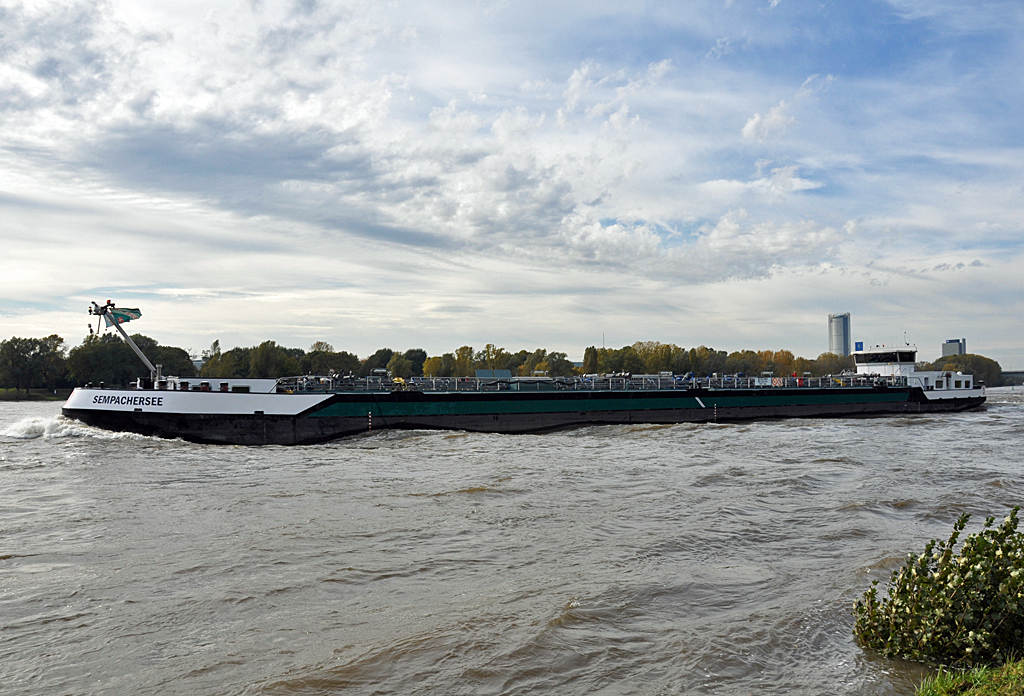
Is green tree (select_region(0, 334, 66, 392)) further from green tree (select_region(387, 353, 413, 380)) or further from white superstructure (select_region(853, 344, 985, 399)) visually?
white superstructure (select_region(853, 344, 985, 399))

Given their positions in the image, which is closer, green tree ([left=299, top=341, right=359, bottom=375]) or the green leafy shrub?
the green leafy shrub

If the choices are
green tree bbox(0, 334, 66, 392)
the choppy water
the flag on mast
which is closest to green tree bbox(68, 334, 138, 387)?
green tree bbox(0, 334, 66, 392)

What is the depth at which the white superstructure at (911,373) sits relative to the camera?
165 ft

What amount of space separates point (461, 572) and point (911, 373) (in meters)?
53.7

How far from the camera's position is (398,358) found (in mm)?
132875

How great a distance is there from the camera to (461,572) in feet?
32.3

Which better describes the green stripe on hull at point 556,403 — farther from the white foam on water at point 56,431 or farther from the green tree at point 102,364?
the green tree at point 102,364

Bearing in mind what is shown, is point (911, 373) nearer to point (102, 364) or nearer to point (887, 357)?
point (887, 357)

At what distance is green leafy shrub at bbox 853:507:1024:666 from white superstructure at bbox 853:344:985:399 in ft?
170

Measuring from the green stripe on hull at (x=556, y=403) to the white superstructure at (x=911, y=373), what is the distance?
4.03 meters

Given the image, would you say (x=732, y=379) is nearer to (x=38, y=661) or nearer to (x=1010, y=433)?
(x=1010, y=433)

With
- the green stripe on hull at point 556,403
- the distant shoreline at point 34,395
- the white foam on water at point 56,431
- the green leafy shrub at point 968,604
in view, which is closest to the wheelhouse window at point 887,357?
the green stripe on hull at point 556,403

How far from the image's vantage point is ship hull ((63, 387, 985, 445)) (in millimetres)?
28891

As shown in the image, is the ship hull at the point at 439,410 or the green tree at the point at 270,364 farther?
the green tree at the point at 270,364
